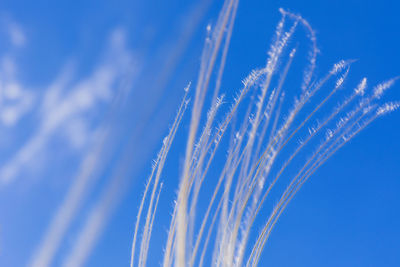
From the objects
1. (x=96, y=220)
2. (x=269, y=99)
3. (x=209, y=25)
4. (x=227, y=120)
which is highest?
(x=209, y=25)

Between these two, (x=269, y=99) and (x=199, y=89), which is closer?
(x=199, y=89)

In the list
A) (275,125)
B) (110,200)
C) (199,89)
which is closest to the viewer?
(110,200)

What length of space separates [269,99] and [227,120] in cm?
25

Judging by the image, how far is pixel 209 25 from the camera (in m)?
1.21

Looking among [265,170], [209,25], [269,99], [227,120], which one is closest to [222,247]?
[265,170]

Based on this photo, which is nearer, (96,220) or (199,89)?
(96,220)

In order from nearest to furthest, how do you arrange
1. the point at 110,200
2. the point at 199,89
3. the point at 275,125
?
the point at 110,200
the point at 199,89
the point at 275,125

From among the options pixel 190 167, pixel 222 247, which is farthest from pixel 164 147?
pixel 222 247

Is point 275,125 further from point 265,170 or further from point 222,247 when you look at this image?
point 222,247

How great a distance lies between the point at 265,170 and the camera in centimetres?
107

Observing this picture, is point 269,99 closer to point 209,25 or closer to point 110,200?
point 209,25

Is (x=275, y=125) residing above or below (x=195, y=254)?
above

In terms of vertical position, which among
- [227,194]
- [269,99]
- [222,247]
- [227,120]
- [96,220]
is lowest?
[96,220]

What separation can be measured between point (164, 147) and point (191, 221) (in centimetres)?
23
